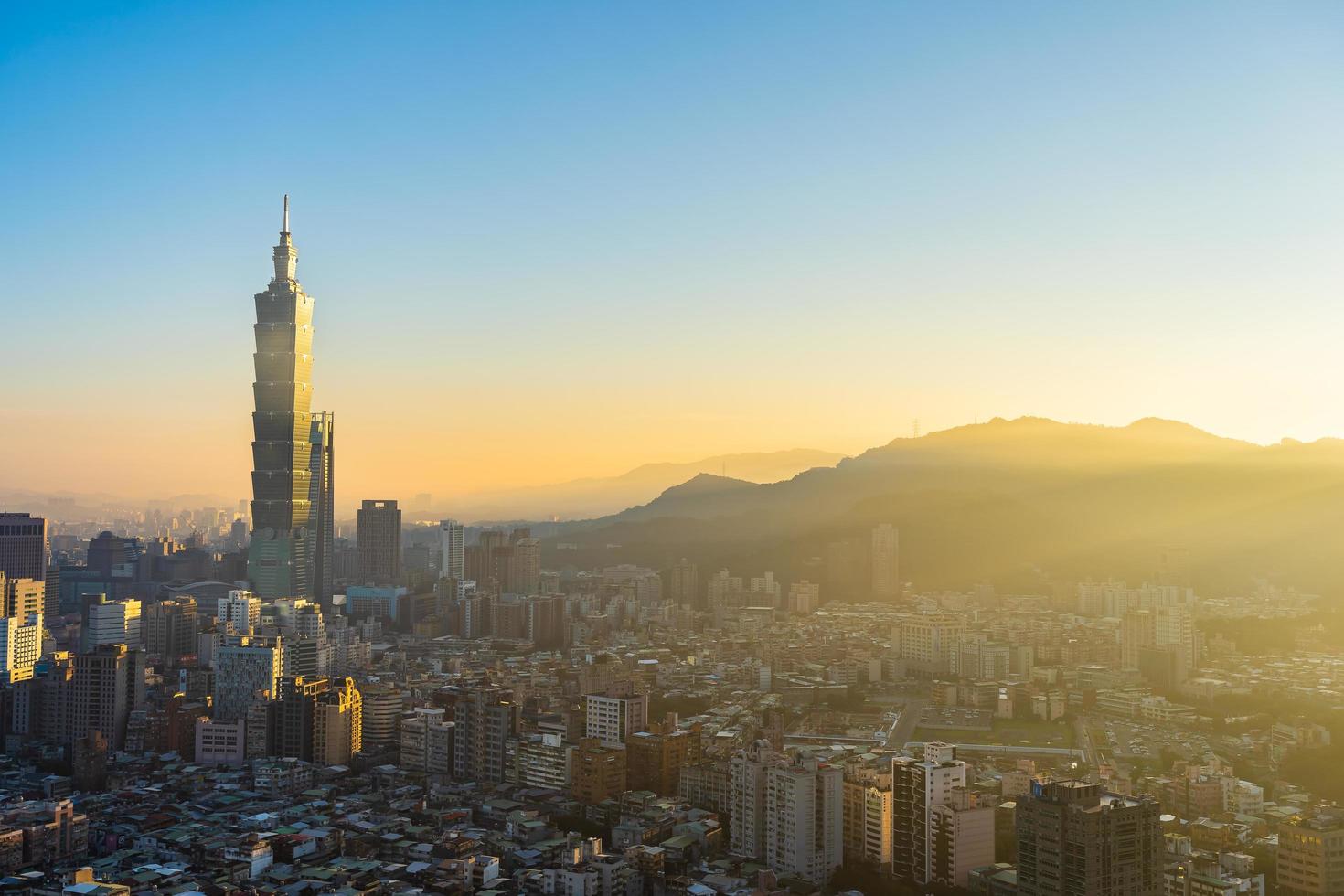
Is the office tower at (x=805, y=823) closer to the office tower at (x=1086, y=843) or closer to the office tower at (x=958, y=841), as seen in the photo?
the office tower at (x=958, y=841)

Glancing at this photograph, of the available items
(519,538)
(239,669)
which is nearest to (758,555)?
(519,538)

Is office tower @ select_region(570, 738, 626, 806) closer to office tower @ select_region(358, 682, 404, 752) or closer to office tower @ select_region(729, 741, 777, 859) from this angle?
office tower @ select_region(729, 741, 777, 859)

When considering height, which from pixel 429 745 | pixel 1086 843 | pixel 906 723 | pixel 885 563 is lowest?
pixel 906 723

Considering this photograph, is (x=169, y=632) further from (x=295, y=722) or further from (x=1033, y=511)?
(x=1033, y=511)

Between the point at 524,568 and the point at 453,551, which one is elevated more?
the point at 453,551

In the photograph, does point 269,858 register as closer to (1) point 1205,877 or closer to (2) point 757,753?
(2) point 757,753

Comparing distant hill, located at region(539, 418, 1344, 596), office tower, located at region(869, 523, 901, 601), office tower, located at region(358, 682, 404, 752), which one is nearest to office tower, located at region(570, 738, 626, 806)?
office tower, located at region(358, 682, 404, 752)

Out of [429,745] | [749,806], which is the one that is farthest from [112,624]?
[749,806]
